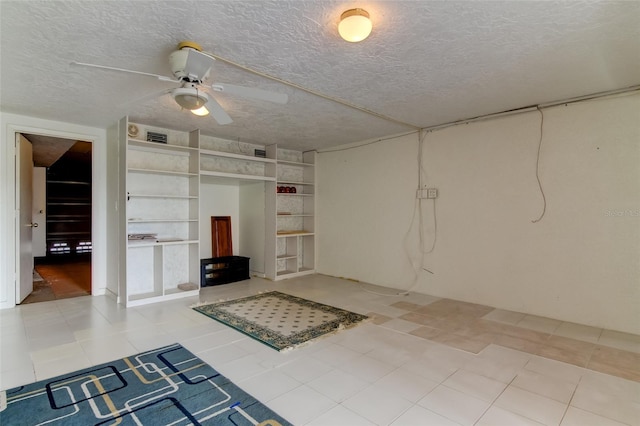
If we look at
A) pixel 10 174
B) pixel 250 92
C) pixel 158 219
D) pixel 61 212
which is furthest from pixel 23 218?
pixel 61 212

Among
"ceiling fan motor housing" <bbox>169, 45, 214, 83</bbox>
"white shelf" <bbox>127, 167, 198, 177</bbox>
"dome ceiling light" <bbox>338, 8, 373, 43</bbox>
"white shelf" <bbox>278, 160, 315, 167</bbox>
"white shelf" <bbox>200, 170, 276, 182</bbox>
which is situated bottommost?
"white shelf" <bbox>127, 167, 198, 177</bbox>

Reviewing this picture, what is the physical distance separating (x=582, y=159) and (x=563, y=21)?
2006mm

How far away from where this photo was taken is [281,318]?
358cm

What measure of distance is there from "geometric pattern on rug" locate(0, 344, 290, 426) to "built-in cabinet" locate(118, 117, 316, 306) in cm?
192

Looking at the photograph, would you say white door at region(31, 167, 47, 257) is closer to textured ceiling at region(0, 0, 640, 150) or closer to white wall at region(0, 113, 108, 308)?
white wall at region(0, 113, 108, 308)

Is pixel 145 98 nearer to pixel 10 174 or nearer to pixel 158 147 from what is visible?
pixel 158 147

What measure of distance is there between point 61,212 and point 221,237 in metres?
6.57

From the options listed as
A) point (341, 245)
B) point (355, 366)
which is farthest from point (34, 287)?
point (355, 366)

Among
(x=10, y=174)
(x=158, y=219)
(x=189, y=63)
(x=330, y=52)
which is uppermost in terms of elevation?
(x=330, y=52)

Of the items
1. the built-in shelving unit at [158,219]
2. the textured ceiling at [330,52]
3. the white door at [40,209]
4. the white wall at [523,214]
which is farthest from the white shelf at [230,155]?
the white door at [40,209]

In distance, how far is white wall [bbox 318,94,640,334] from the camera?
3238 millimetres

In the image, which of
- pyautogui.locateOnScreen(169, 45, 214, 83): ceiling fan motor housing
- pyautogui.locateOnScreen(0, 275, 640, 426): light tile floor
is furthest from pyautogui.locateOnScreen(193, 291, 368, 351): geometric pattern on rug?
pyautogui.locateOnScreen(169, 45, 214, 83): ceiling fan motor housing

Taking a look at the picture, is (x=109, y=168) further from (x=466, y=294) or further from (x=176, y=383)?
(x=466, y=294)

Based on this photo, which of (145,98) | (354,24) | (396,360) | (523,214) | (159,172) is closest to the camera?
(354,24)
